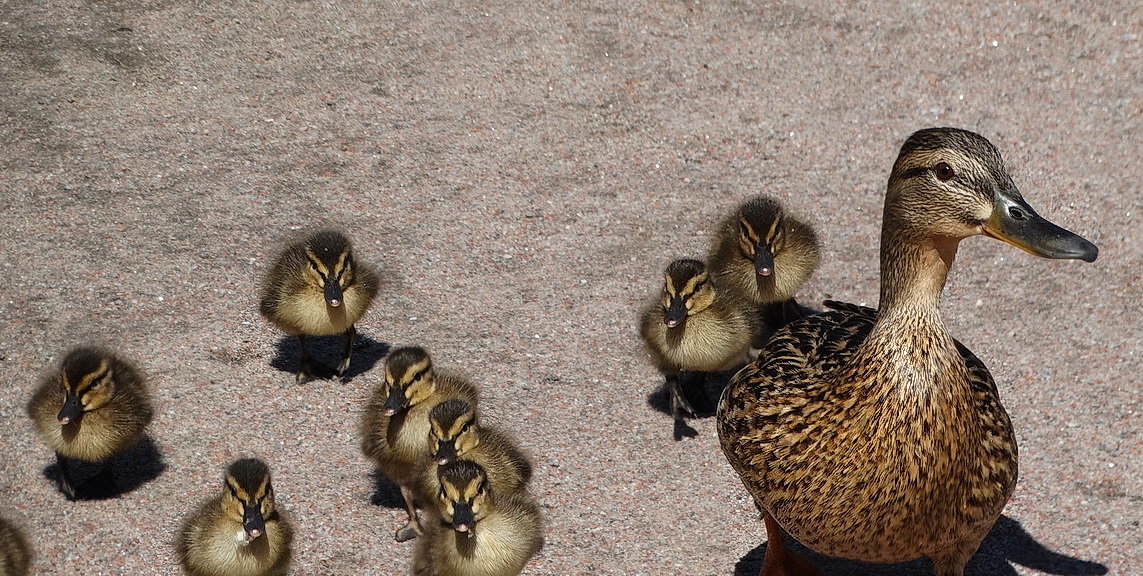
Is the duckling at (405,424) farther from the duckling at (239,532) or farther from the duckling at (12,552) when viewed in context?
the duckling at (12,552)

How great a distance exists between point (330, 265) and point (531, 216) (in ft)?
5.22

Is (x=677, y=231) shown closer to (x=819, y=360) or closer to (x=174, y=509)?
(x=819, y=360)

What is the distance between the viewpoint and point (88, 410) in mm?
4684

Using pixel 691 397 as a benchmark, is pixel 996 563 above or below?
above

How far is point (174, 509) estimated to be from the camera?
192 inches

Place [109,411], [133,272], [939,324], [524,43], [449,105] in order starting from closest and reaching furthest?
[939,324] < [109,411] < [133,272] < [449,105] < [524,43]

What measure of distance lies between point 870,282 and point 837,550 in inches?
97.1

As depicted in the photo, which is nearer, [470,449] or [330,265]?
[470,449]

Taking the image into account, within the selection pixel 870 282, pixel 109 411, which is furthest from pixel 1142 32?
pixel 109 411

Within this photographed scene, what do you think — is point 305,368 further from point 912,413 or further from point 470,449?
point 912,413

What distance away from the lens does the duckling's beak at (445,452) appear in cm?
450

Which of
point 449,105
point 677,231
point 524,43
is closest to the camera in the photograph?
point 677,231

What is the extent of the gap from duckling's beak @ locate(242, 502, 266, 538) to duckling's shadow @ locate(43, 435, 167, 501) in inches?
38.1

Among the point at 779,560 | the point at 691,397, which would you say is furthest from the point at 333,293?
the point at 779,560
